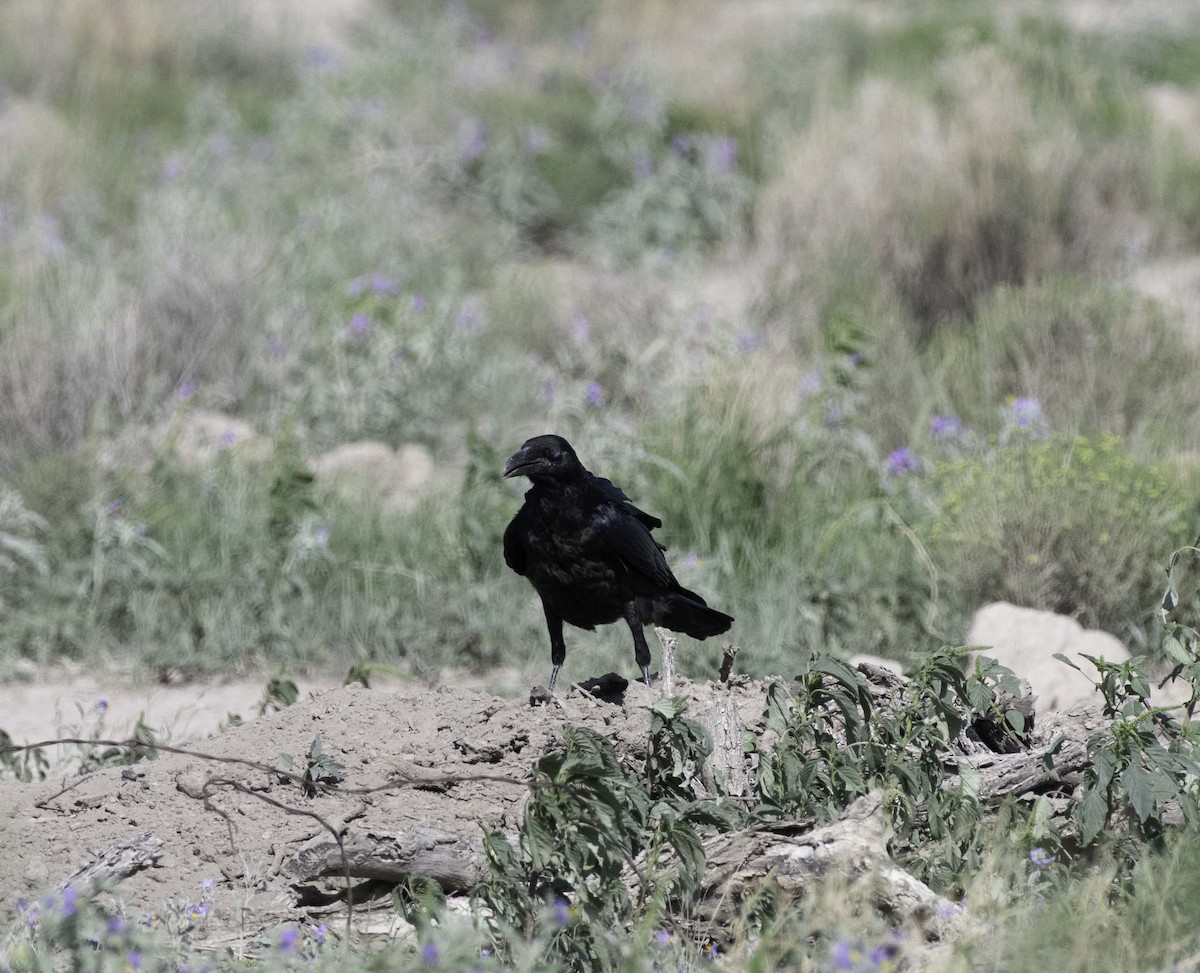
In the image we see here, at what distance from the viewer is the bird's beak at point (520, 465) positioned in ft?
13.1

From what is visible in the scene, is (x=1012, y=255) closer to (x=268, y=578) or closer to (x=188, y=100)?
(x=268, y=578)

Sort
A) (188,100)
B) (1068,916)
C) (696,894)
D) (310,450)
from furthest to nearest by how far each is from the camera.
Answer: (188,100) → (310,450) → (696,894) → (1068,916)

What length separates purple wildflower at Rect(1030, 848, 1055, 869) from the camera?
122 inches

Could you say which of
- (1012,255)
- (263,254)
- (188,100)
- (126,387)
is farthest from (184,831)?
(188,100)

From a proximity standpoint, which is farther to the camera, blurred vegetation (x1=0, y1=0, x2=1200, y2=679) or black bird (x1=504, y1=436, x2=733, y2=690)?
blurred vegetation (x1=0, y1=0, x2=1200, y2=679)

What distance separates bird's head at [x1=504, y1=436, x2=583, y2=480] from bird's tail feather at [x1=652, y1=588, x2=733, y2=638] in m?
0.44

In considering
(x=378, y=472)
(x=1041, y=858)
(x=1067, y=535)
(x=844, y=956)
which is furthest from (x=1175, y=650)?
(x=378, y=472)

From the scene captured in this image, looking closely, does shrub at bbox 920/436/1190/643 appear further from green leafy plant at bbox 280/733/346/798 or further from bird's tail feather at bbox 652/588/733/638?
green leafy plant at bbox 280/733/346/798

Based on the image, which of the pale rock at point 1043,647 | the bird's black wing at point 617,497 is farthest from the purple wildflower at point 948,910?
the pale rock at point 1043,647

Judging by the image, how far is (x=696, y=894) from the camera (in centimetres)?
319

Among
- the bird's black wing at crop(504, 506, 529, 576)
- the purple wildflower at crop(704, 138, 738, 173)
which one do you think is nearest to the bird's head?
the bird's black wing at crop(504, 506, 529, 576)

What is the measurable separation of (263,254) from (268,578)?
317cm

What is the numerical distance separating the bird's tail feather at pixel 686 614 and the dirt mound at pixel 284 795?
0.97 feet

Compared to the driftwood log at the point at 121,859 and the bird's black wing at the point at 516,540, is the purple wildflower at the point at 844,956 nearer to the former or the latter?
the driftwood log at the point at 121,859
